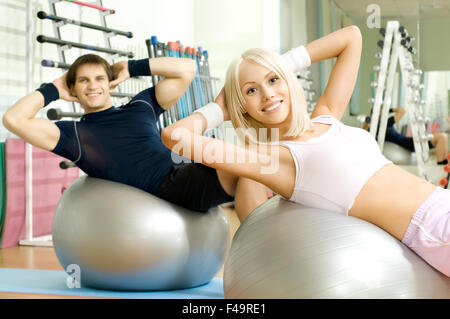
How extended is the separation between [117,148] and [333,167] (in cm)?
109

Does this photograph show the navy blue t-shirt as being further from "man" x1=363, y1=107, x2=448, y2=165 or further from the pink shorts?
"man" x1=363, y1=107, x2=448, y2=165

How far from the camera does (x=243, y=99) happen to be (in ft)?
5.19

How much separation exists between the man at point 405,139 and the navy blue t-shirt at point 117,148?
3283mm

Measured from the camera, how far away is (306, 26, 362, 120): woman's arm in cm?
176

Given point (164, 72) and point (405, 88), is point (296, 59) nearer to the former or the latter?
point (164, 72)

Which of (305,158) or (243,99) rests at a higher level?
(243,99)

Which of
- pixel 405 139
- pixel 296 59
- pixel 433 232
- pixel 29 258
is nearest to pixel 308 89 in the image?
pixel 405 139

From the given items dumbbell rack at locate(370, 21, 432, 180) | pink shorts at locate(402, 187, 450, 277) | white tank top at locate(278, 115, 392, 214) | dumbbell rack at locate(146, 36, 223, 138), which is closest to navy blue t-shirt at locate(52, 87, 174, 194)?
white tank top at locate(278, 115, 392, 214)

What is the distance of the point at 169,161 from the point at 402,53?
9.76 feet

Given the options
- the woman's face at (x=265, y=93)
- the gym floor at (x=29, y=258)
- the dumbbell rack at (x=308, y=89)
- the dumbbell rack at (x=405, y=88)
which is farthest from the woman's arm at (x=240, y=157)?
the dumbbell rack at (x=308, y=89)

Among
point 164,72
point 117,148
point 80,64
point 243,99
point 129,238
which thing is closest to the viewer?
point 243,99
